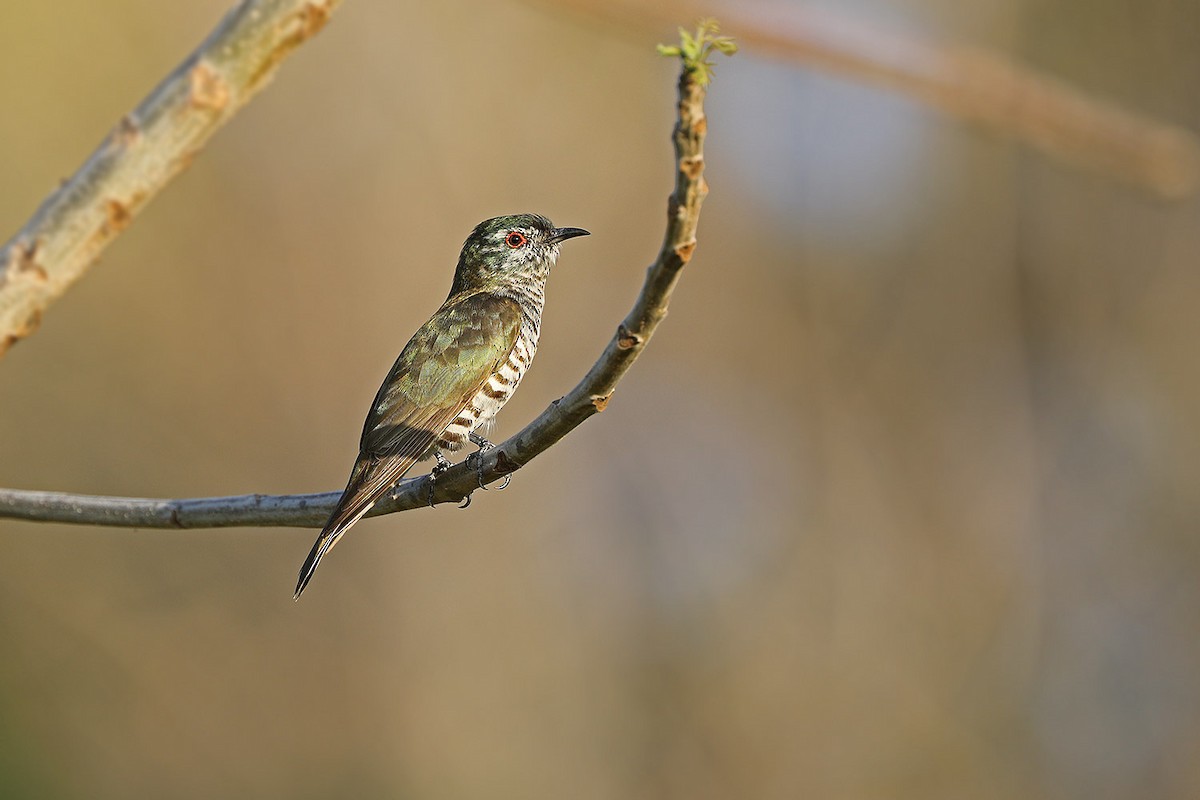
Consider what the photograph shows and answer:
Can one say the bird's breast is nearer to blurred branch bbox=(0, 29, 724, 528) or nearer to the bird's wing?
the bird's wing

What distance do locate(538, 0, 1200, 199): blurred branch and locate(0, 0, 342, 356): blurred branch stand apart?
1.22m

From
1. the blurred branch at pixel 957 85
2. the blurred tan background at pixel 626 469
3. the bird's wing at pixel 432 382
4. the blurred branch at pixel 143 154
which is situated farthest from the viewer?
the blurred tan background at pixel 626 469

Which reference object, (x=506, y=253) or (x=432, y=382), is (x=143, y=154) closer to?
(x=432, y=382)

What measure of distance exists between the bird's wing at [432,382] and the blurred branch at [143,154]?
2161 mm

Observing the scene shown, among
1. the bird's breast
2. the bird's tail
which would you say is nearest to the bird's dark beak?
the bird's breast

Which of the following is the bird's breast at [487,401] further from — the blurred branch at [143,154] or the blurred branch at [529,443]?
the blurred branch at [143,154]

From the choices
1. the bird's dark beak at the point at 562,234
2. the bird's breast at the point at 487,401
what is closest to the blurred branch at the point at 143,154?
the bird's breast at the point at 487,401

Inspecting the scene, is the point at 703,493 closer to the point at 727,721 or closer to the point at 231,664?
the point at 727,721

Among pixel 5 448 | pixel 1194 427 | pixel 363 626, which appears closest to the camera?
pixel 5 448

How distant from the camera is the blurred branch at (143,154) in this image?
1.17 m

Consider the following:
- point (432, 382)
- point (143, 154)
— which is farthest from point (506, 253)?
point (143, 154)

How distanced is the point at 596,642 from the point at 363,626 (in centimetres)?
235

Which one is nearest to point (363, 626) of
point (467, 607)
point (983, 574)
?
point (467, 607)

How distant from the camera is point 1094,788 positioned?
1126 centimetres
